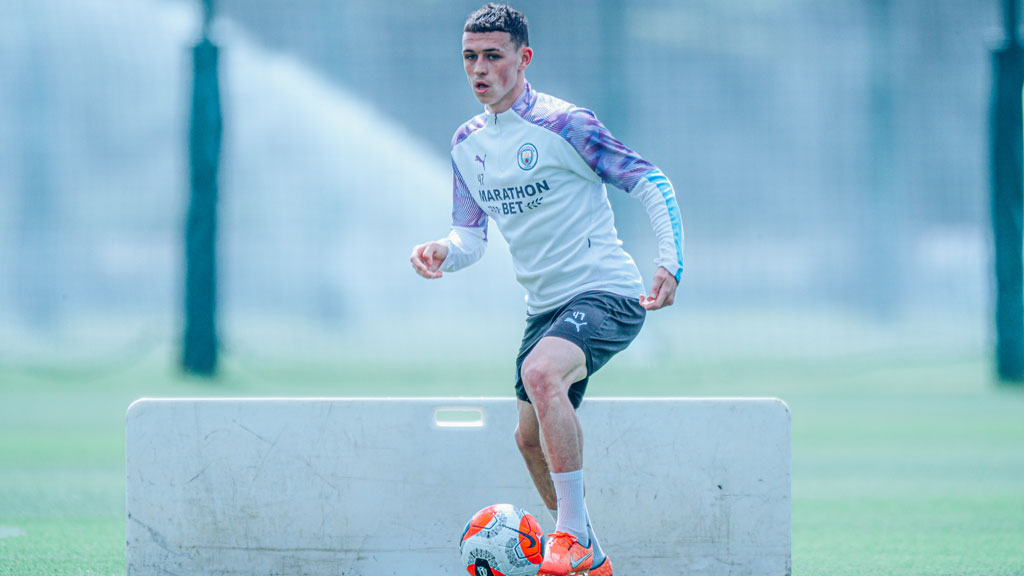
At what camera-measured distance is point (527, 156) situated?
2885mm

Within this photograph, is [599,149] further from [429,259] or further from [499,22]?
[429,259]

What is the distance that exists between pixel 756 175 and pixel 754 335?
4.44ft

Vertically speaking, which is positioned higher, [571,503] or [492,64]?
[492,64]

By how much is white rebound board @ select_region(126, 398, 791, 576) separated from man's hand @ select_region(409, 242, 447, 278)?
1.27 ft

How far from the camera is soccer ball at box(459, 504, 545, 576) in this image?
8.40 ft

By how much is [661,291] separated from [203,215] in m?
6.30

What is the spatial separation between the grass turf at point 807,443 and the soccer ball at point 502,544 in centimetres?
111

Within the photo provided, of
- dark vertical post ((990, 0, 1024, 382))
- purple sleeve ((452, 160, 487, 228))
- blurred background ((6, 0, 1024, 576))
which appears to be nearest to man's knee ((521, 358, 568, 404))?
purple sleeve ((452, 160, 487, 228))

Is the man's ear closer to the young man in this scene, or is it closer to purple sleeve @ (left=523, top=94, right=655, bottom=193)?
the young man

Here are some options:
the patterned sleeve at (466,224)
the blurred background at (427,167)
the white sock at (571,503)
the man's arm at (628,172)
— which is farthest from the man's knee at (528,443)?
the blurred background at (427,167)

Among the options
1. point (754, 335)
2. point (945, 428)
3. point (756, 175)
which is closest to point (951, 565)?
point (945, 428)

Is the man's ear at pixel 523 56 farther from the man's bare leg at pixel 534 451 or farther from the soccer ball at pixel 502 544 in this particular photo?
the soccer ball at pixel 502 544

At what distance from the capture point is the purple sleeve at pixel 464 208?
320cm

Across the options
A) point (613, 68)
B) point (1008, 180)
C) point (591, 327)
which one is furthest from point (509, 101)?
point (1008, 180)
